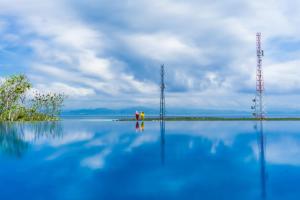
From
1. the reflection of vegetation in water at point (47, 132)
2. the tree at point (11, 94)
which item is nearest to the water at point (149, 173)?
the reflection of vegetation in water at point (47, 132)

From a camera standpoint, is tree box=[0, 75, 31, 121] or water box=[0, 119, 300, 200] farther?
tree box=[0, 75, 31, 121]

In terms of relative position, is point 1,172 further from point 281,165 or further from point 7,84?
point 7,84

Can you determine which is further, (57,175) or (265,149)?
(265,149)

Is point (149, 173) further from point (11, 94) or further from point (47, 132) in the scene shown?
point (11, 94)

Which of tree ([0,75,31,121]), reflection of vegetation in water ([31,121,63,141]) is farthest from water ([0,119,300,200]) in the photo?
tree ([0,75,31,121])

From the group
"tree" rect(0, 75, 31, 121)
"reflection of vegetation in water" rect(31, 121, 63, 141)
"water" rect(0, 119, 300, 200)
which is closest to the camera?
"water" rect(0, 119, 300, 200)

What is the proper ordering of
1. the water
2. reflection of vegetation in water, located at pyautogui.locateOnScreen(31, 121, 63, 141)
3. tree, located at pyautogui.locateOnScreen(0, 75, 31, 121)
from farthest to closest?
tree, located at pyautogui.locateOnScreen(0, 75, 31, 121), reflection of vegetation in water, located at pyautogui.locateOnScreen(31, 121, 63, 141), the water

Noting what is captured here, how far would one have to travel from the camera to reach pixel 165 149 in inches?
903

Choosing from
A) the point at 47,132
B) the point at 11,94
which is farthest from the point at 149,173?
the point at 11,94

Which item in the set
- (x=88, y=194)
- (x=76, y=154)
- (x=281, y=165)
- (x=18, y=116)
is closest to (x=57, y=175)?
(x=88, y=194)

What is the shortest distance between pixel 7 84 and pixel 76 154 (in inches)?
2090

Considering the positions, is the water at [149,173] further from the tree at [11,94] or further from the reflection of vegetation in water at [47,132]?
the tree at [11,94]

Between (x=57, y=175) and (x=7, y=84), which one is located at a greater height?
(x=7, y=84)

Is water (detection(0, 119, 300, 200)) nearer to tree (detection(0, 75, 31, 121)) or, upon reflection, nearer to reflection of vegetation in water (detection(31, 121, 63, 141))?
reflection of vegetation in water (detection(31, 121, 63, 141))
